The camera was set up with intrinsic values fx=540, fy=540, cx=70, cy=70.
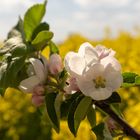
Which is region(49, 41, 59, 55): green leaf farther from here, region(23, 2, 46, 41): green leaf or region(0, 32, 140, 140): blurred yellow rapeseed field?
region(0, 32, 140, 140): blurred yellow rapeseed field

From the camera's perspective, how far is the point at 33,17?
98 centimetres

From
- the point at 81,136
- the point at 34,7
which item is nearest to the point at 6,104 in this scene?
the point at 81,136

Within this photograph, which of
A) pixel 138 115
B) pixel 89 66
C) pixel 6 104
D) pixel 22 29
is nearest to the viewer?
pixel 89 66

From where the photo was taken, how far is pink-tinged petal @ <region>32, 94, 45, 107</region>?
91 centimetres

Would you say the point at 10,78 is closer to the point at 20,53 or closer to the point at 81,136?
the point at 20,53

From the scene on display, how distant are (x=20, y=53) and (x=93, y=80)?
13cm

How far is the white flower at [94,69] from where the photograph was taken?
837 mm

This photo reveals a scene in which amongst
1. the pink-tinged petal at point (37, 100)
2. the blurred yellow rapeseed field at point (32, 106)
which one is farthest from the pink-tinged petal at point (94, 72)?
the blurred yellow rapeseed field at point (32, 106)

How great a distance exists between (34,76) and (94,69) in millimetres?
111

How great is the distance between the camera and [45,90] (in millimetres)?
909

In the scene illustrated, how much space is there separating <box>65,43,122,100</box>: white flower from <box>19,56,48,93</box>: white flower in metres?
0.05

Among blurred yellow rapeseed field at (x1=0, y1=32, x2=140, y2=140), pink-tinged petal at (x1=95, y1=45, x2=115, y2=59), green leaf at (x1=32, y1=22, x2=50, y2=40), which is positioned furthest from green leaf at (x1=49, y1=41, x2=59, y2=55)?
blurred yellow rapeseed field at (x1=0, y1=32, x2=140, y2=140)

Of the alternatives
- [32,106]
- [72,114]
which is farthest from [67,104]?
[32,106]

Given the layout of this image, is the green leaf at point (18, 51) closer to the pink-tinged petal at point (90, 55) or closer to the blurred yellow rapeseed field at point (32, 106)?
the pink-tinged petal at point (90, 55)
